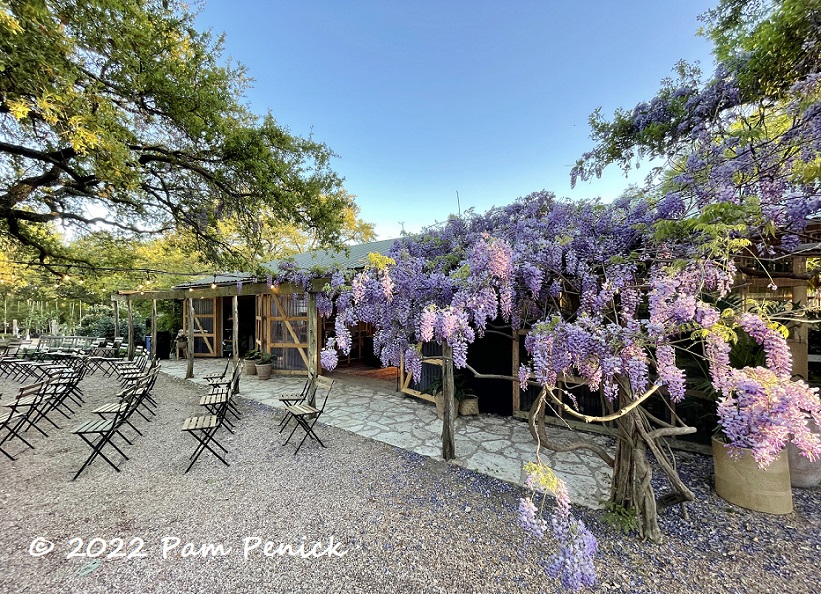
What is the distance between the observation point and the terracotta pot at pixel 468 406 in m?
5.30

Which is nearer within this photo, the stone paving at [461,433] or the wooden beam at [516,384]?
the stone paving at [461,433]

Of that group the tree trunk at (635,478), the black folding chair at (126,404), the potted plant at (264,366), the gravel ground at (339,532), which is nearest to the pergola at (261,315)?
the potted plant at (264,366)

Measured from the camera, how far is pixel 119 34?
356 centimetres

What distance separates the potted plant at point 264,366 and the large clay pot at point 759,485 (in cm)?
869

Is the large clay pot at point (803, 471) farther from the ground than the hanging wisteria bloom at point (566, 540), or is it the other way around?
the hanging wisteria bloom at point (566, 540)

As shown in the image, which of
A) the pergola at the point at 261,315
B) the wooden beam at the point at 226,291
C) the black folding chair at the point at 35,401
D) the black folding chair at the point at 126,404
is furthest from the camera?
the pergola at the point at 261,315

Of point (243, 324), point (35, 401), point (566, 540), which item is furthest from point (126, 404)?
point (243, 324)

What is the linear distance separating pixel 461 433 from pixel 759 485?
2940 millimetres

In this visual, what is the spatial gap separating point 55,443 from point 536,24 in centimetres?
1017

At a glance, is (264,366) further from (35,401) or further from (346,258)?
(35,401)

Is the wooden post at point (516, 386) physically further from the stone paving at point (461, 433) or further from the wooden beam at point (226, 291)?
the wooden beam at point (226, 291)

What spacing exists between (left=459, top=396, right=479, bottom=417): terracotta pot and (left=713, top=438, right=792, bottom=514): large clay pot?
3054 mm

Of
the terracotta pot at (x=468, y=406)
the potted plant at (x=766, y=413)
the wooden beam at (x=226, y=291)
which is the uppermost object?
the wooden beam at (x=226, y=291)

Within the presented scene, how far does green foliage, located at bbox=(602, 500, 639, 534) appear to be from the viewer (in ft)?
8.16
